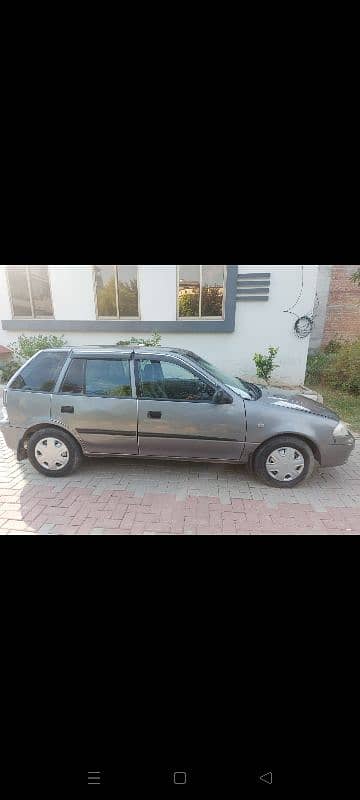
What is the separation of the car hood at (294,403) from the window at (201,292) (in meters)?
3.95

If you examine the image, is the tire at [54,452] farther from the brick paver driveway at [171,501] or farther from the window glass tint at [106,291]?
the window glass tint at [106,291]

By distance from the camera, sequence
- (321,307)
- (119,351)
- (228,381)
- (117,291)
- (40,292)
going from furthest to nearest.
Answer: (321,307), (40,292), (117,291), (228,381), (119,351)

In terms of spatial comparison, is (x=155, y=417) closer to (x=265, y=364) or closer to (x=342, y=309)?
(x=265, y=364)

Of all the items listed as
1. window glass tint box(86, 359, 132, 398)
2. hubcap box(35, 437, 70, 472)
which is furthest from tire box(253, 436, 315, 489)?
hubcap box(35, 437, 70, 472)

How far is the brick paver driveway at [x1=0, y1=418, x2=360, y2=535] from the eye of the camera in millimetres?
2877

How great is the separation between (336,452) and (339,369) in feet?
15.9

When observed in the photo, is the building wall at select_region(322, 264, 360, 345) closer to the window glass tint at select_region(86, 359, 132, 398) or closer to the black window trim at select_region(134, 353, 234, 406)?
the black window trim at select_region(134, 353, 234, 406)

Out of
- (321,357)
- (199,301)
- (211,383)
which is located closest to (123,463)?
(211,383)

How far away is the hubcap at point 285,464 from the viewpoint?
345cm

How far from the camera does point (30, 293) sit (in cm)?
783

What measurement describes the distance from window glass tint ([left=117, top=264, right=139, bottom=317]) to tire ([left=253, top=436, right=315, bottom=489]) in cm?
526

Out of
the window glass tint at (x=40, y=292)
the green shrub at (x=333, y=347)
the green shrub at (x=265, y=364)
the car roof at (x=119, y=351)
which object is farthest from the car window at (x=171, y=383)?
the green shrub at (x=333, y=347)

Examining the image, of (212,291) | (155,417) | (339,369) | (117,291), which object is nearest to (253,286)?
(212,291)

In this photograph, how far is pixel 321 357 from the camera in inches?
334
